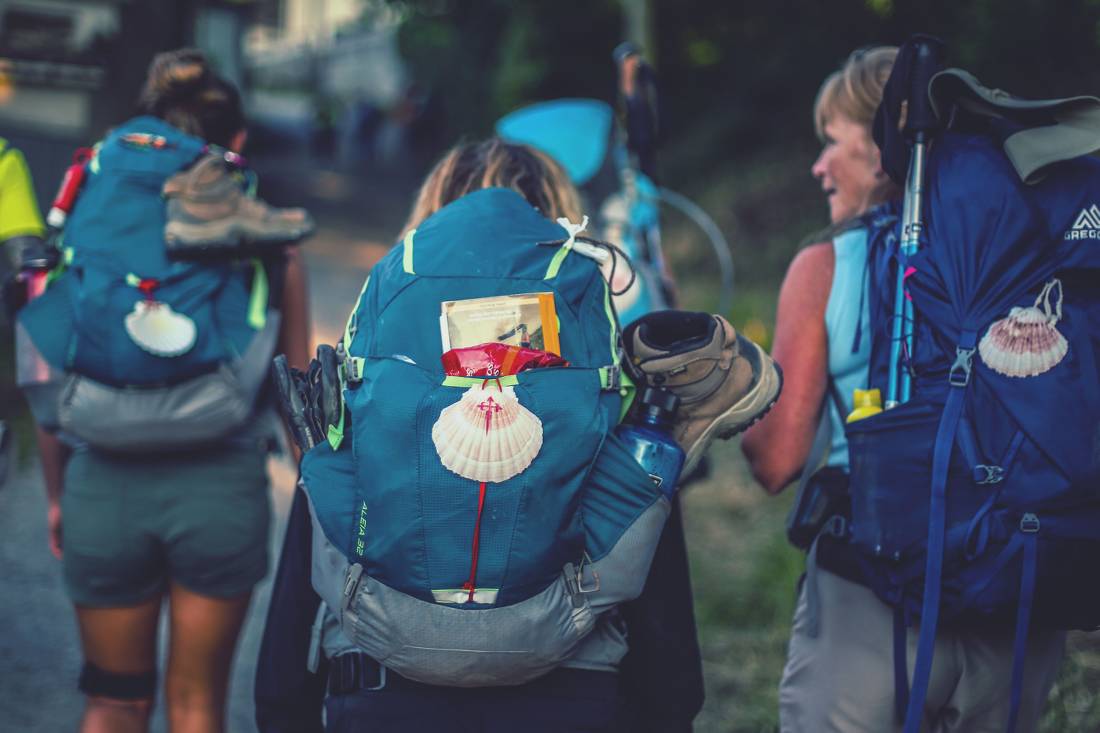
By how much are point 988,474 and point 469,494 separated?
0.95 m

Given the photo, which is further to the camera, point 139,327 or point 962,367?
point 139,327

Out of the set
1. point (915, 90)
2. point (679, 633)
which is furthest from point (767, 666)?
point (915, 90)

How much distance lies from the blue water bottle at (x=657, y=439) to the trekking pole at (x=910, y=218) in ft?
1.54

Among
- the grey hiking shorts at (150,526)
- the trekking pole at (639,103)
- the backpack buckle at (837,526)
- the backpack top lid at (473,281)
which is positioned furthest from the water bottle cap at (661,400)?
the trekking pole at (639,103)

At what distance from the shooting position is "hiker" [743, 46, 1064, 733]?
7.13 ft

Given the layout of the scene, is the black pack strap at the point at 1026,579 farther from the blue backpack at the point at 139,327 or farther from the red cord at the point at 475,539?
the blue backpack at the point at 139,327

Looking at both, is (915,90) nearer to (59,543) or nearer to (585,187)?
(59,543)

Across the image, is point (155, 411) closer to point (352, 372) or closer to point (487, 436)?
point (352, 372)

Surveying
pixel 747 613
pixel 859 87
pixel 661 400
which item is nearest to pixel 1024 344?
pixel 661 400

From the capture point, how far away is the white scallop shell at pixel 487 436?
1738 millimetres

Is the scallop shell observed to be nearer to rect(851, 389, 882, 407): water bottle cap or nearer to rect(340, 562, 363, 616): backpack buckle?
rect(851, 389, 882, 407): water bottle cap

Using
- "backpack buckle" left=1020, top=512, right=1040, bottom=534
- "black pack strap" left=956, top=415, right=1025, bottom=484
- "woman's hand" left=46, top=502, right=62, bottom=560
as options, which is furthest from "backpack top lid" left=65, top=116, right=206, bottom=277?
"backpack buckle" left=1020, top=512, right=1040, bottom=534

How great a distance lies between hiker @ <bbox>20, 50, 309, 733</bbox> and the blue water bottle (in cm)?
116

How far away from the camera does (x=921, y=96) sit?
2.16 meters
